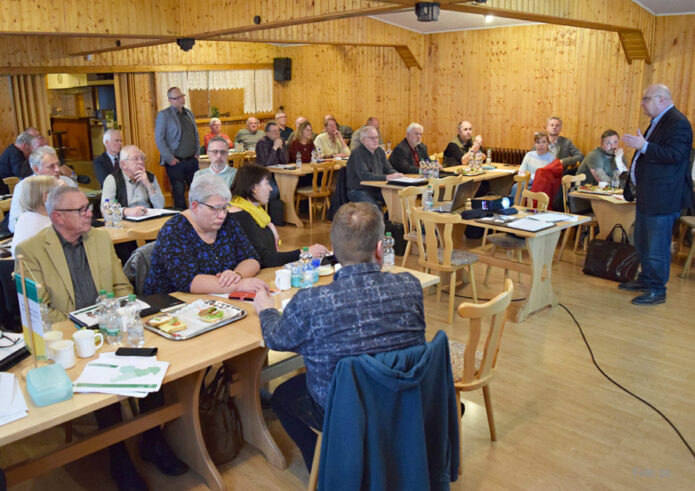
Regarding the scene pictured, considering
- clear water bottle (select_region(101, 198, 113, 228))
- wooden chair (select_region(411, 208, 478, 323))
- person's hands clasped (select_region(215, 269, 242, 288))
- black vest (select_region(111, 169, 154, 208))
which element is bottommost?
wooden chair (select_region(411, 208, 478, 323))

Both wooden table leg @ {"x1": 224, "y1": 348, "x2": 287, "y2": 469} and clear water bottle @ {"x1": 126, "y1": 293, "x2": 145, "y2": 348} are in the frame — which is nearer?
clear water bottle @ {"x1": 126, "y1": 293, "x2": 145, "y2": 348}

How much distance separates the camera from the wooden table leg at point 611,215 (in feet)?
20.2

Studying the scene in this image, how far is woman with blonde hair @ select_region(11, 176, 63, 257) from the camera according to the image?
3537 millimetres

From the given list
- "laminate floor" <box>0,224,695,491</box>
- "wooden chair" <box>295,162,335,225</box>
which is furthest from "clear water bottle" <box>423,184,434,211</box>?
"wooden chair" <box>295,162,335,225</box>

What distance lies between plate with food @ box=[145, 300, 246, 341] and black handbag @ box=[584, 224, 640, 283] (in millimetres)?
4221

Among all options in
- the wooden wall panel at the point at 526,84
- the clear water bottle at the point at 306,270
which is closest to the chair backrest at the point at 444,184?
the clear water bottle at the point at 306,270

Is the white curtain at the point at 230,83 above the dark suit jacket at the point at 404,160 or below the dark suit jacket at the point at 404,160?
above

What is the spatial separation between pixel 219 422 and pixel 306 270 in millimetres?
844

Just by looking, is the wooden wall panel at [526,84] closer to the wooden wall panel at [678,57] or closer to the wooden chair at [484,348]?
the wooden wall panel at [678,57]

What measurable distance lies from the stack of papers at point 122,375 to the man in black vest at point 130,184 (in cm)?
272

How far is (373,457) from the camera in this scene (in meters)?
2.13

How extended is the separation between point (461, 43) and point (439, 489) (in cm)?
921

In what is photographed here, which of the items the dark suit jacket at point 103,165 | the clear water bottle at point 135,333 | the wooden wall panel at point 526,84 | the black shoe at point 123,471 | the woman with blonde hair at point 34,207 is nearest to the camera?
the clear water bottle at point 135,333

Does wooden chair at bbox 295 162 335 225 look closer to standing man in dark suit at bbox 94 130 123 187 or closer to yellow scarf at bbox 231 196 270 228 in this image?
standing man in dark suit at bbox 94 130 123 187
